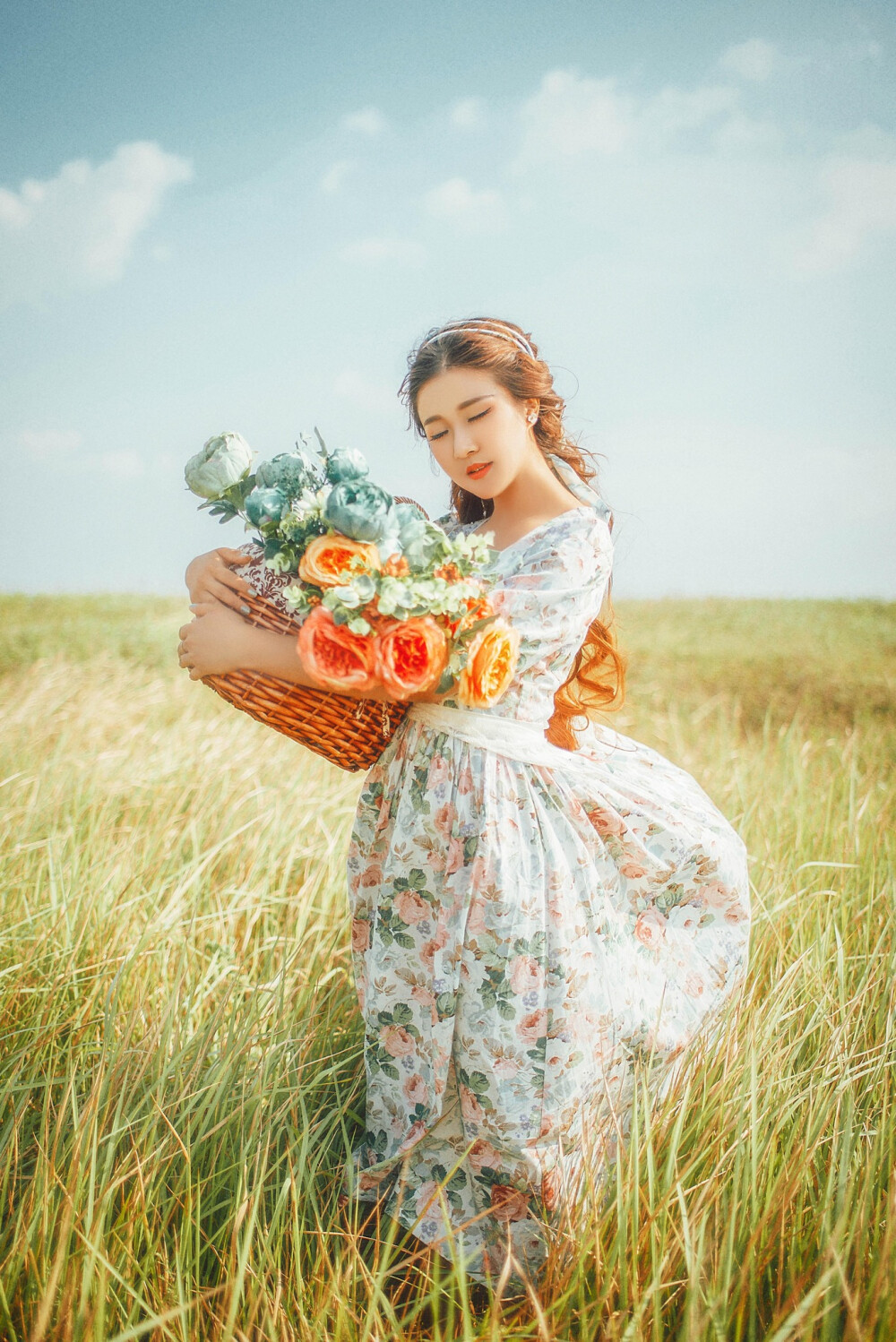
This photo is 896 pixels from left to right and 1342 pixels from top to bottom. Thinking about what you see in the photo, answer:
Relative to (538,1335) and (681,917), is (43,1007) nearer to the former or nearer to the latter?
(538,1335)

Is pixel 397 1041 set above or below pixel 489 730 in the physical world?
below

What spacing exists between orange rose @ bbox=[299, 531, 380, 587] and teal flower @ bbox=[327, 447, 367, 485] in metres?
0.16

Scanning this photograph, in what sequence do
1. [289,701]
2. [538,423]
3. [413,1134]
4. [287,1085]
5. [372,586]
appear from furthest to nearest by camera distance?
[538,423]
[287,1085]
[413,1134]
[289,701]
[372,586]

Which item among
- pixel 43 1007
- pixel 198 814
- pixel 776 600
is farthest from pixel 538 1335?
pixel 776 600

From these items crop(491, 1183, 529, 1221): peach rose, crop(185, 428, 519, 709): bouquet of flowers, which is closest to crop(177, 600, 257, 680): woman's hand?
crop(185, 428, 519, 709): bouquet of flowers

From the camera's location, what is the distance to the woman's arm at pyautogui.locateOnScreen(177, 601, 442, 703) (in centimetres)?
143

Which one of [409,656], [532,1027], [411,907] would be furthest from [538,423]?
[532,1027]

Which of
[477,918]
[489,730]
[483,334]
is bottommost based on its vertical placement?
[477,918]

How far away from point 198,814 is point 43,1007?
1246 mm

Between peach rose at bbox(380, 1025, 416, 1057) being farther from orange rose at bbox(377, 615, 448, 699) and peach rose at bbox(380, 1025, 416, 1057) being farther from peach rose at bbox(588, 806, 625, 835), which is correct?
orange rose at bbox(377, 615, 448, 699)

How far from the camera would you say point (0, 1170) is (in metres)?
1.46

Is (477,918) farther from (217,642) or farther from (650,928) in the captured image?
(217,642)

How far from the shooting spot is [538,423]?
2035 mm

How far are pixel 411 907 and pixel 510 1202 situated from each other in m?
0.64
